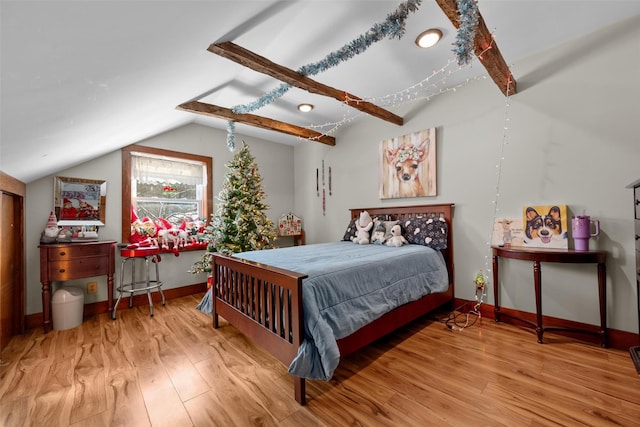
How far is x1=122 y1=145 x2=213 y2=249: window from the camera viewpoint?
329 centimetres

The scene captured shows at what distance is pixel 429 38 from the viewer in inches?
82.4

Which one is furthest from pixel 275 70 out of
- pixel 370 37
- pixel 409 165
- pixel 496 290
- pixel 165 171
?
pixel 496 290

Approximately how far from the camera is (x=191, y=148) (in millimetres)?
3803

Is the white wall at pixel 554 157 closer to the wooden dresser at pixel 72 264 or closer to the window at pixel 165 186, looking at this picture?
the window at pixel 165 186

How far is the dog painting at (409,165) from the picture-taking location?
122 inches

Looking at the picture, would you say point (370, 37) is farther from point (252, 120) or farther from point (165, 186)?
point (165, 186)

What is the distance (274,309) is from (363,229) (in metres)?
1.83

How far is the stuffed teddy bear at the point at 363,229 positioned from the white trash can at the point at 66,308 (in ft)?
9.96

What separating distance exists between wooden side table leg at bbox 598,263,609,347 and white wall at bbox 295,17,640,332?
12cm

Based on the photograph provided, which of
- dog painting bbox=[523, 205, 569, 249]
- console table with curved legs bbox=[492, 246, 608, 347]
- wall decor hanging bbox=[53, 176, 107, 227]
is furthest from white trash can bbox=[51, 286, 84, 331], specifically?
dog painting bbox=[523, 205, 569, 249]

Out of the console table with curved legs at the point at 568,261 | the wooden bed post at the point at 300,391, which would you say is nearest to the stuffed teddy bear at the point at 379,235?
the console table with curved legs at the point at 568,261

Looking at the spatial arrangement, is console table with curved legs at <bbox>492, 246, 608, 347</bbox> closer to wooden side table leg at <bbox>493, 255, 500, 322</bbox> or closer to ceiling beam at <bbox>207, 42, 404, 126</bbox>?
wooden side table leg at <bbox>493, 255, 500, 322</bbox>

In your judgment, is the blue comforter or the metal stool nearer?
the blue comforter

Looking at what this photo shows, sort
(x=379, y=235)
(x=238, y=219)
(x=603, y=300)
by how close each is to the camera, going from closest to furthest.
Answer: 1. (x=603, y=300)
2. (x=379, y=235)
3. (x=238, y=219)
